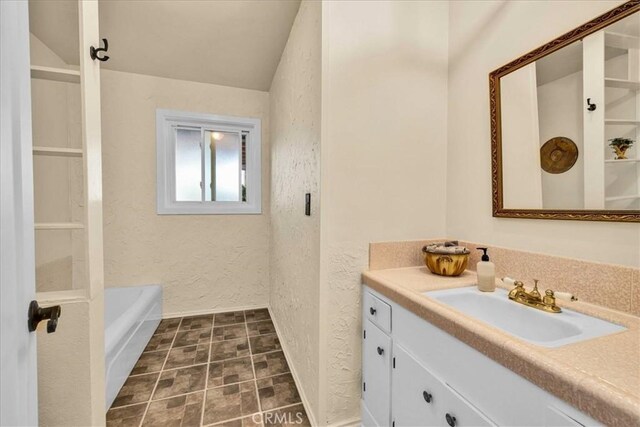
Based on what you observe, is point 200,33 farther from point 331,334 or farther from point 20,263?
point 331,334

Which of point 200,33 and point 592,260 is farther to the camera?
point 200,33

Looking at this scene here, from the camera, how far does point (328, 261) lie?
49.5 inches

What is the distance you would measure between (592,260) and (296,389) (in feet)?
5.32

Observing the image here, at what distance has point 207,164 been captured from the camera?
286 cm

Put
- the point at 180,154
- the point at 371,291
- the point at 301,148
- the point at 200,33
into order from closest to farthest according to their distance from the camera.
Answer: the point at 371,291, the point at 301,148, the point at 200,33, the point at 180,154

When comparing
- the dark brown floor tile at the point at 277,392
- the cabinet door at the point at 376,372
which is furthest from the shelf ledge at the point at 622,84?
the dark brown floor tile at the point at 277,392

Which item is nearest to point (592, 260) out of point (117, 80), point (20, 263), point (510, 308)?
point (510, 308)

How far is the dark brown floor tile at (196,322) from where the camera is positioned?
2439mm

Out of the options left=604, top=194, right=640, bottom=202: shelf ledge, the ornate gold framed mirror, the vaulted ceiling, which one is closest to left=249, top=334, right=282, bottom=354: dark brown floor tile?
the ornate gold framed mirror

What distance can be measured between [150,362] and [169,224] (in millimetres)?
1269

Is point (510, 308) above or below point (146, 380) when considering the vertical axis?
above

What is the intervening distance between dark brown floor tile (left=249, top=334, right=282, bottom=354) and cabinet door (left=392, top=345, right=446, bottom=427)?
1.27 metres

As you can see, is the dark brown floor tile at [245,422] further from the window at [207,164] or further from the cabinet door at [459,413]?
the window at [207,164]

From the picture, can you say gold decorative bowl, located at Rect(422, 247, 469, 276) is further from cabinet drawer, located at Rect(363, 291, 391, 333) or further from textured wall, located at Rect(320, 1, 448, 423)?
cabinet drawer, located at Rect(363, 291, 391, 333)
